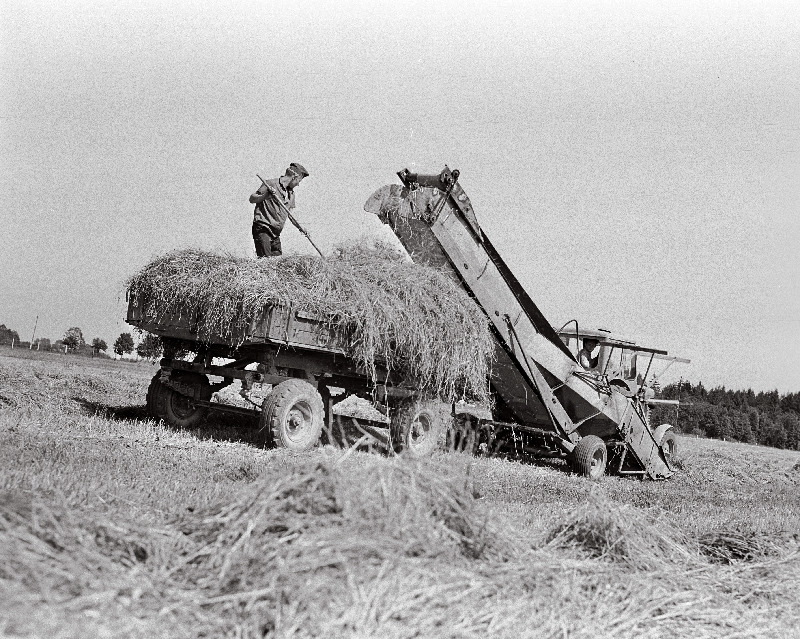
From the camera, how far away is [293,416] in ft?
29.2

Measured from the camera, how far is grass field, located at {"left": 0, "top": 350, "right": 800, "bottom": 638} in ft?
8.89

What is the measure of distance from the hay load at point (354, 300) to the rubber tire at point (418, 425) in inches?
13.0

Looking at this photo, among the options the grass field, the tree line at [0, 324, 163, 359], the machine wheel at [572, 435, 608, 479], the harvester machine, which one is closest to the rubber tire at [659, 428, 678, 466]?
the harvester machine

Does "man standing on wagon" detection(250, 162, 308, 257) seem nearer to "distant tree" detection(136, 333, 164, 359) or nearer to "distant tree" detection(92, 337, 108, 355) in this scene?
"distant tree" detection(136, 333, 164, 359)

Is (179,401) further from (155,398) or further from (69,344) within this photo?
(69,344)

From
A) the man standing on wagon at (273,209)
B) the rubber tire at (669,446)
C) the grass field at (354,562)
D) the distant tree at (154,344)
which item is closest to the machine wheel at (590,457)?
the rubber tire at (669,446)

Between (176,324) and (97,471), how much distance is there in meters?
3.44

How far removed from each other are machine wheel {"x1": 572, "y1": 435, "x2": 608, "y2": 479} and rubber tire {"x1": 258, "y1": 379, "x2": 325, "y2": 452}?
392 cm

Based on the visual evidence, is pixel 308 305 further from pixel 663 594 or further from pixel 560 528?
pixel 663 594

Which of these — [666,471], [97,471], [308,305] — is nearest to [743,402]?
[666,471]

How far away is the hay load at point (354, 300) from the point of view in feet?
27.7

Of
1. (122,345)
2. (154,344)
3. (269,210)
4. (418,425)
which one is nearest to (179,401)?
(154,344)

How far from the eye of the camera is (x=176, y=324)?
9031 millimetres

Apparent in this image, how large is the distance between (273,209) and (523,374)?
12.8 feet
